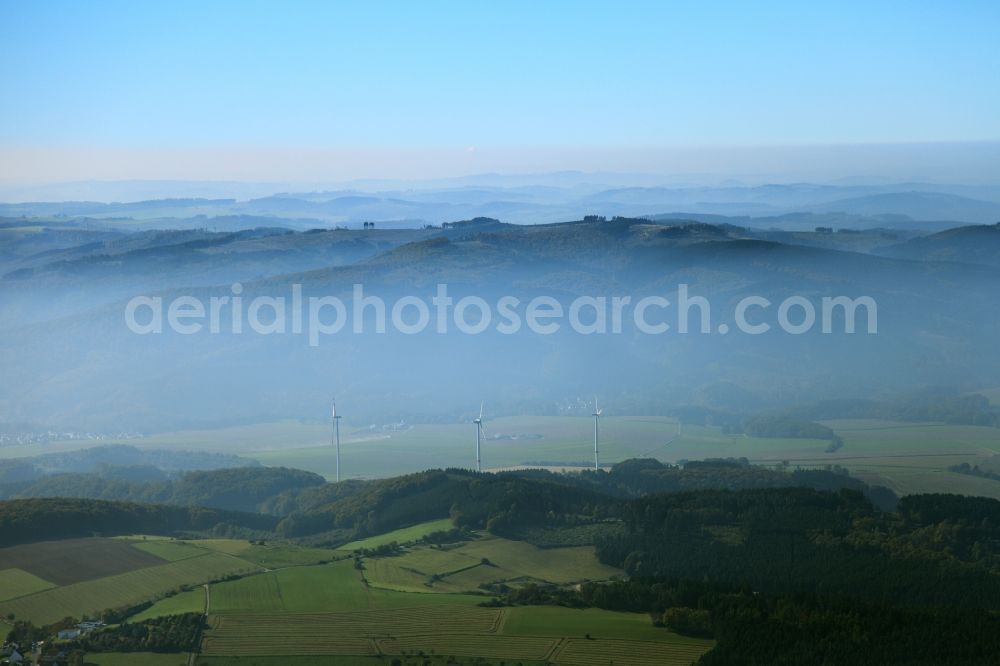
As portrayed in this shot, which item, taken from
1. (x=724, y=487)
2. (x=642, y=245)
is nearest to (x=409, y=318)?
(x=642, y=245)

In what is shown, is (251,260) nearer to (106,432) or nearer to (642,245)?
(642,245)

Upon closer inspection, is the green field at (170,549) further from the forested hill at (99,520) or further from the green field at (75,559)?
the forested hill at (99,520)

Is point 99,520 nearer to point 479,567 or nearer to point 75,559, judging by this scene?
point 75,559

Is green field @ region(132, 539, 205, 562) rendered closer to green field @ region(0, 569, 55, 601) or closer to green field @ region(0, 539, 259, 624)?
green field @ region(0, 539, 259, 624)

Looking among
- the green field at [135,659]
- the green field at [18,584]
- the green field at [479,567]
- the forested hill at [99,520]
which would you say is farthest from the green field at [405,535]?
the green field at [135,659]

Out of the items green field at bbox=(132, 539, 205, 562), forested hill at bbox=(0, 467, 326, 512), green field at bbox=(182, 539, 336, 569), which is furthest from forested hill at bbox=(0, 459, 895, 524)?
green field at bbox=(132, 539, 205, 562)

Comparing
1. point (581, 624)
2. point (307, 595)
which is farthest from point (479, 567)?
point (581, 624)
